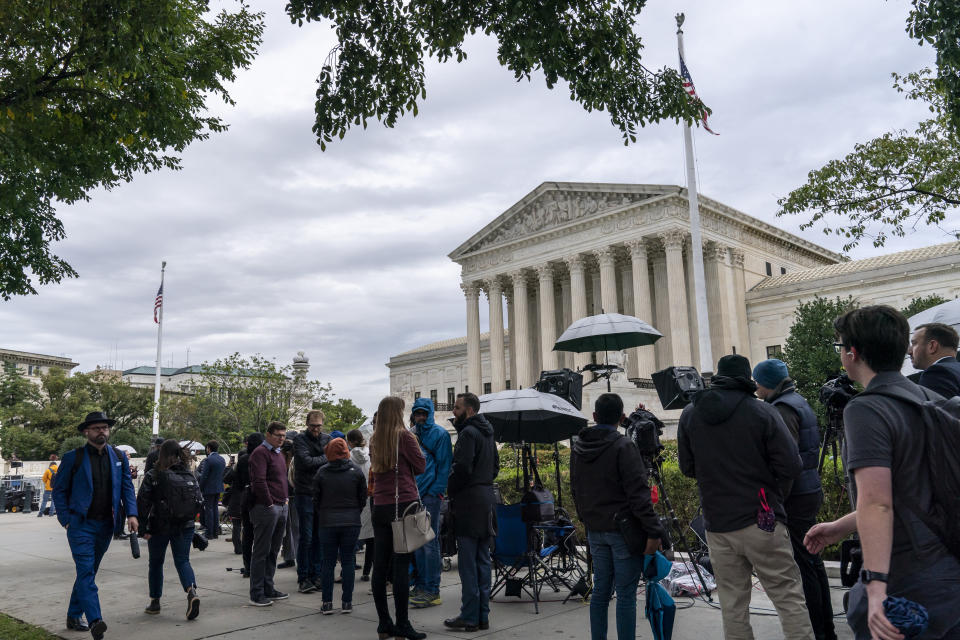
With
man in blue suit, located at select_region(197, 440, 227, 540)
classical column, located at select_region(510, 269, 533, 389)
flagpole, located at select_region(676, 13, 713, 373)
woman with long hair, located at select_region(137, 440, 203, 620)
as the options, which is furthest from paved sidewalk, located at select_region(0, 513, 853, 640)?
classical column, located at select_region(510, 269, 533, 389)

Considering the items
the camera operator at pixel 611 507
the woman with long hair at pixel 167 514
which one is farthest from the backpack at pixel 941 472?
the woman with long hair at pixel 167 514

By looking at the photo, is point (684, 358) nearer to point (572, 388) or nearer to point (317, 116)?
point (572, 388)

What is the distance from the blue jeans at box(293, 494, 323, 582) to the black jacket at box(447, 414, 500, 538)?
2.70 m

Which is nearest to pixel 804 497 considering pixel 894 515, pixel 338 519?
pixel 894 515

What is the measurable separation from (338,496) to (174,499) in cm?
183

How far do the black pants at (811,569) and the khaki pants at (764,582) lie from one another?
3.34 feet

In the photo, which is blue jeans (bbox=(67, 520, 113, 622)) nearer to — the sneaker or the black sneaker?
the black sneaker

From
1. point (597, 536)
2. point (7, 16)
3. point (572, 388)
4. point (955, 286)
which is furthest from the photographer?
point (955, 286)

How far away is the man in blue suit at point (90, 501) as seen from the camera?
7070 mm

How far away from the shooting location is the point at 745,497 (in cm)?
462

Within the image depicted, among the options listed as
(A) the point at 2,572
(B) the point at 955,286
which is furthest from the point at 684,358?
(A) the point at 2,572

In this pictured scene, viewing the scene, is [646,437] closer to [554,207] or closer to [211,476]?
[211,476]

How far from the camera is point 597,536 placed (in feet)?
18.3

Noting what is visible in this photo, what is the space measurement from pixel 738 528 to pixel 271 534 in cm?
570
